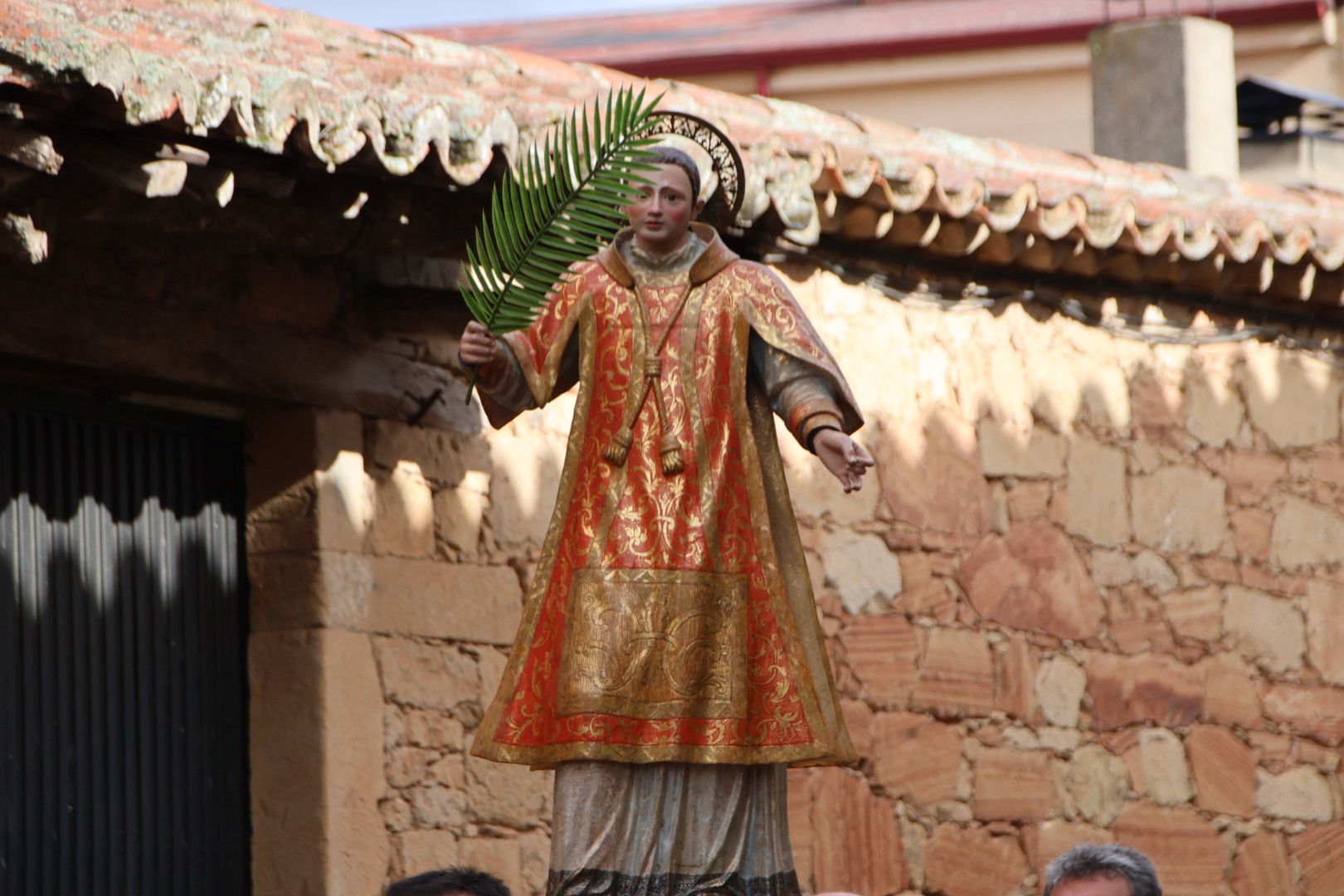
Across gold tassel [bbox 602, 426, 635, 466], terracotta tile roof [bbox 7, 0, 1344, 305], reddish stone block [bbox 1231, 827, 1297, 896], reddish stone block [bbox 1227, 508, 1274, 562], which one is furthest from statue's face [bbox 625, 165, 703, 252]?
reddish stone block [bbox 1231, 827, 1297, 896]

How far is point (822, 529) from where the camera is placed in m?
8.09

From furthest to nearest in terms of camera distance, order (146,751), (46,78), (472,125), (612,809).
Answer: (146,751), (472,125), (46,78), (612,809)

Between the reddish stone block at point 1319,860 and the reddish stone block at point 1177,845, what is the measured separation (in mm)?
369

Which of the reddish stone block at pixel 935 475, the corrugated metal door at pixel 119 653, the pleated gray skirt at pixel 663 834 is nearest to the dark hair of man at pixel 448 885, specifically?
the pleated gray skirt at pixel 663 834

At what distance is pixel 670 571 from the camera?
16.9 ft

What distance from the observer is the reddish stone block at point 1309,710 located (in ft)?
29.5

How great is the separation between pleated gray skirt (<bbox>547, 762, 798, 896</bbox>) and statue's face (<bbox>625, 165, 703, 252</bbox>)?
3.35 ft

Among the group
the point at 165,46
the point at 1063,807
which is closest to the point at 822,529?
the point at 1063,807

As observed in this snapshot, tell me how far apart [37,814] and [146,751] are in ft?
1.24

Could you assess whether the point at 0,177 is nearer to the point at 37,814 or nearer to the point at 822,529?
the point at 37,814

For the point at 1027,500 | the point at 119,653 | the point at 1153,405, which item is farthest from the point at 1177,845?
the point at 119,653

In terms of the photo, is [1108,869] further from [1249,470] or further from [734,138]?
[1249,470]

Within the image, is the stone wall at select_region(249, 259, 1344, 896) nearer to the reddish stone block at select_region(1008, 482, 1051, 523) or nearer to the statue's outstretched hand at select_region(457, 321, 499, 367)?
the reddish stone block at select_region(1008, 482, 1051, 523)

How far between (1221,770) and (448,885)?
14.8 ft
